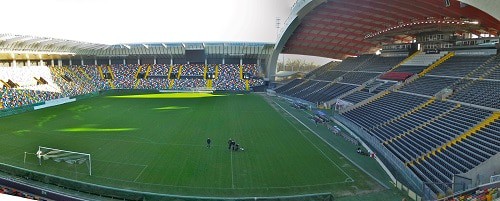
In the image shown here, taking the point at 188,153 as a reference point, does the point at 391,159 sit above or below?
above

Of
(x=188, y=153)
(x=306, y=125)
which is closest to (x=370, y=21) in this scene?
(x=306, y=125)

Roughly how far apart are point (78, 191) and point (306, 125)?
23643 mm

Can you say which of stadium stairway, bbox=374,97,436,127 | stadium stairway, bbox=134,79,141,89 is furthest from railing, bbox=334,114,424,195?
stadium stairway, bbox=134,79,141,89

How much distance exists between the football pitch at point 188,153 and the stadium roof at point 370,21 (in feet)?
48.2

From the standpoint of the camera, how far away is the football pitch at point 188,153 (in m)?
18.8

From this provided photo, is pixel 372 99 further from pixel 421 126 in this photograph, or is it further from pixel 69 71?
pixel 69 71

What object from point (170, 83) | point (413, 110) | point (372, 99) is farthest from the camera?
point (170, 83)

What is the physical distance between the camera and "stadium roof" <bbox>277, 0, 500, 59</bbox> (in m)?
37.8

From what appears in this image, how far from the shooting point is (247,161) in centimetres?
2298

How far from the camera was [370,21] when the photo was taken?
5219 cm

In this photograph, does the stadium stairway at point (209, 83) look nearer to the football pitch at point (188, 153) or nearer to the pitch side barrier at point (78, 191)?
the football pitch at point (188, 153)

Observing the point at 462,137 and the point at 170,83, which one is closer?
the point at 462,137

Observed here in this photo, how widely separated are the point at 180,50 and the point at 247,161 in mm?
62257

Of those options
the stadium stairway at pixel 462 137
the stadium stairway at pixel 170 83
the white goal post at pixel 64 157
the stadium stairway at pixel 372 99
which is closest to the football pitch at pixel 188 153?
the white goal post at pixel 64 157
